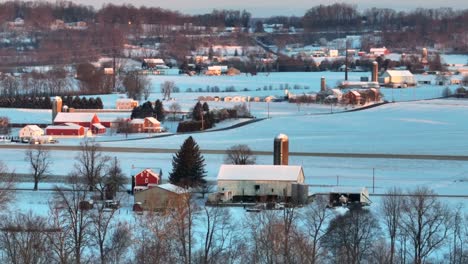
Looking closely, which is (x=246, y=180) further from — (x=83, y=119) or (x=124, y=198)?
(x=83, y=119)

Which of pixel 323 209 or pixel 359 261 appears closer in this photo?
pixel 359 261

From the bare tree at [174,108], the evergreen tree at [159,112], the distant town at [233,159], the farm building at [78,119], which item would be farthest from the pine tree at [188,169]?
the bare tree at [174,108]

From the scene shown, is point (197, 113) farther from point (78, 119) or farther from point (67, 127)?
point (67, 127)

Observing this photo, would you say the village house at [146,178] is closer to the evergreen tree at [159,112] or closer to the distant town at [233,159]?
the distant town at [233,159]

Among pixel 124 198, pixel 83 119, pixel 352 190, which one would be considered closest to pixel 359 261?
pixel 352 190

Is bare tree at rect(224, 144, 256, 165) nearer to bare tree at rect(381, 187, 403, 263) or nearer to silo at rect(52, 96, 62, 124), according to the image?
bare tree at rect(381, 187, 403, 263)

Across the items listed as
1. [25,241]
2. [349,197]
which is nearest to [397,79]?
[349,197]
